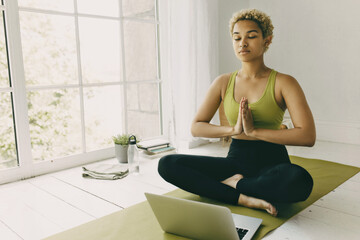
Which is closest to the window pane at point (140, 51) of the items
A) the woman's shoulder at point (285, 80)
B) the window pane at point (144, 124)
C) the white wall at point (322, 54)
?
the window pane at point (144, 124)

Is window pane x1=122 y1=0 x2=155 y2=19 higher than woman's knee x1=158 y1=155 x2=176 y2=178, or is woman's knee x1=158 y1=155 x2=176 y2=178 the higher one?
window pane x1=122 y1=0 x2=155 y2=19

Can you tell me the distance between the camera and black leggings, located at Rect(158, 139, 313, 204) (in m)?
1.71

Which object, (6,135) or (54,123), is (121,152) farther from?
(6,135)

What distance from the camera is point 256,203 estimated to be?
5.91 ft

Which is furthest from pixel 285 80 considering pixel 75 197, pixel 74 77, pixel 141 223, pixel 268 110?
pixel 74 77

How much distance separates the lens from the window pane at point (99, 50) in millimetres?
2924

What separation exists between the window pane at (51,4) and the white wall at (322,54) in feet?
5.47

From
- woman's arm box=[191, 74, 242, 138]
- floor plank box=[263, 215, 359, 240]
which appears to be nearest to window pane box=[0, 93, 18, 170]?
woman's arm box=[191, 74, 242, 138]

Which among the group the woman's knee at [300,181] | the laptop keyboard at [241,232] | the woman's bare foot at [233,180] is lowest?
the laptop keyboard at [241,232]

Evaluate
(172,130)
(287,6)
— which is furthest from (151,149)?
(287,6)

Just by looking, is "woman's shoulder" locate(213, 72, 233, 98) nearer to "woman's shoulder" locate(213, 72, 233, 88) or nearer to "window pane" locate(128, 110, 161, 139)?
"woman's shoulder" locate(213, 72, 233, 88)

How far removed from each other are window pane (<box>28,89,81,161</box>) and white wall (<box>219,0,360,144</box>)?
Result: 1.84m

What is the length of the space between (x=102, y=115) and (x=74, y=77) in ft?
1.35

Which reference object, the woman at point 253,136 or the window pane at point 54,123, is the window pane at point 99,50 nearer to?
the window pane at point 54,123
